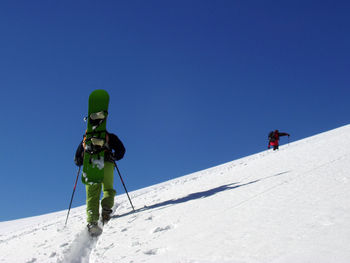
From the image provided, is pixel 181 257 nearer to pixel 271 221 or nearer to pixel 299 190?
pixel 271 221

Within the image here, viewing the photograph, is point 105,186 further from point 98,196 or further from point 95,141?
point 95,141

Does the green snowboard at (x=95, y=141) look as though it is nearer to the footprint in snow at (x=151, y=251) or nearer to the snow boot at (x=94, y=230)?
the snow boot at (x=94, y=230)

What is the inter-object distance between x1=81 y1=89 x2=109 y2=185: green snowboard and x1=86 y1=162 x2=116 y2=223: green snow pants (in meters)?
0.17

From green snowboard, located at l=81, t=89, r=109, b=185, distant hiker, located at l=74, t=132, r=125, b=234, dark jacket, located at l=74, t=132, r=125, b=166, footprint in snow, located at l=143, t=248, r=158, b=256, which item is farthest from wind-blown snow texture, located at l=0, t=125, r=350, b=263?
dark jacket, located at l=74, t=132, r=125, b=166

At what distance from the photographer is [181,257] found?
9.30 feet

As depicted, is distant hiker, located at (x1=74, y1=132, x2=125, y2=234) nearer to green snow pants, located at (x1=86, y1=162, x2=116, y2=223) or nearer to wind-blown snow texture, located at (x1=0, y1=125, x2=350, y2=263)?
green snow pants, located at (x1=86, y1=162, x2=116, y2=223)

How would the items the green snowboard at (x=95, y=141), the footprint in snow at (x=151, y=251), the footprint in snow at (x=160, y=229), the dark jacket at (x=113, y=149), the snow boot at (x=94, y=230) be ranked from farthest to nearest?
the dark jacket at (x=113, y=149), the green snowboard at (x=95, y=141), the snow boot at (x=94, y=230), the footprint in snow at (x=160, y=229), the footprint in snow at (x=151, y=251)

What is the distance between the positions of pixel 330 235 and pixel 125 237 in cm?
259

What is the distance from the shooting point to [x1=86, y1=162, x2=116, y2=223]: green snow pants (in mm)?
5012

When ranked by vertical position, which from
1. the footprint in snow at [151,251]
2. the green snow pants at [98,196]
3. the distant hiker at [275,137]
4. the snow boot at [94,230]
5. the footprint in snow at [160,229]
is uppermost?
the distant hiker at [275,137]

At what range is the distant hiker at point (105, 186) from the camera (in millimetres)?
5031

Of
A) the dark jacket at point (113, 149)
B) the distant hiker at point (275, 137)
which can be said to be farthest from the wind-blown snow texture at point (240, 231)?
the distant hiker at point (275, 137)

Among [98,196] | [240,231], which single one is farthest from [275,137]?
[240,231]

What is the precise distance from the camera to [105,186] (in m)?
5.80
